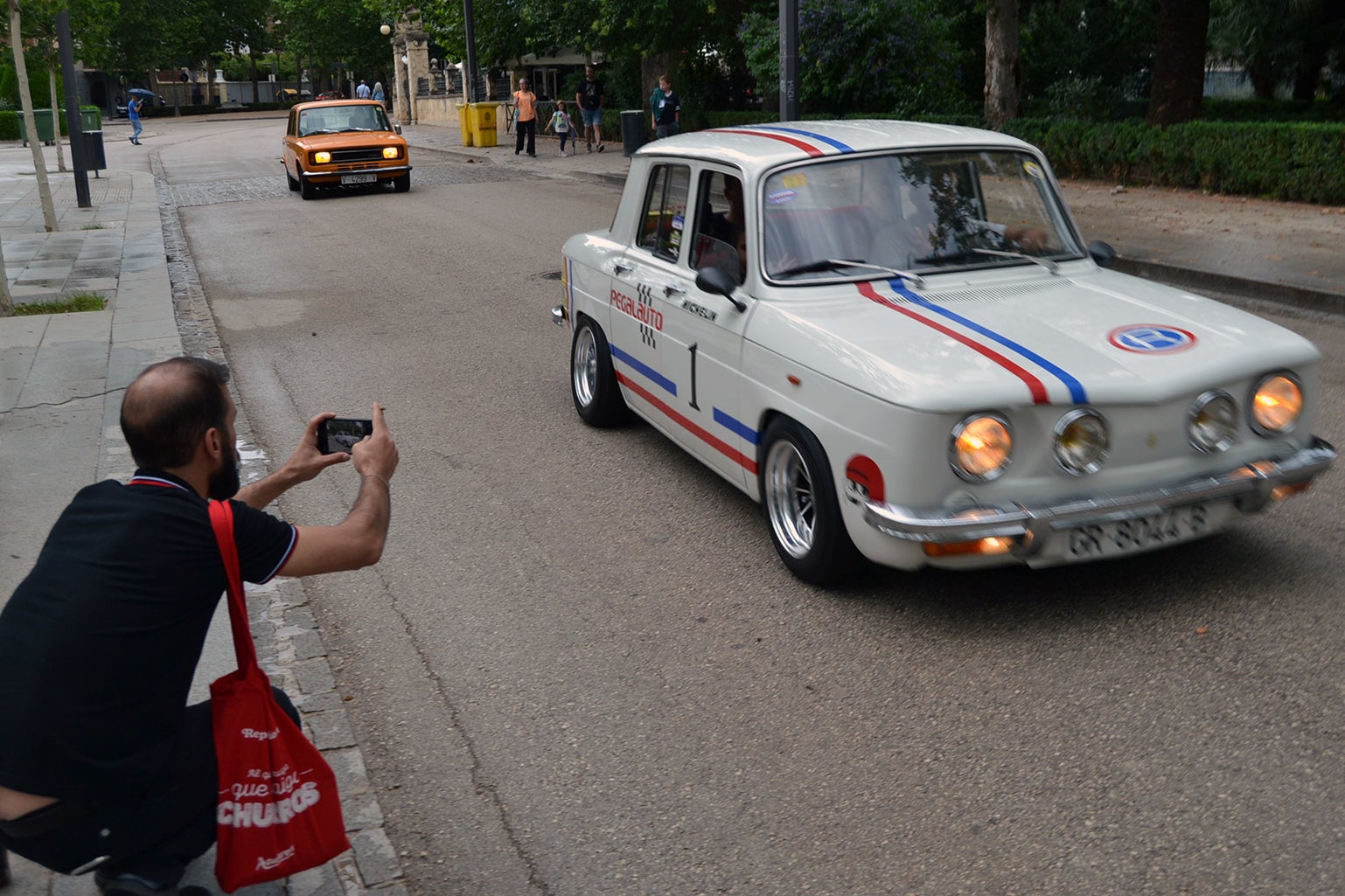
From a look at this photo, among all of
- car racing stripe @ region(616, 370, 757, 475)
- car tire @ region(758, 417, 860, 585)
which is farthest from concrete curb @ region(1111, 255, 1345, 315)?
car tire @ region(758, 417, 860, 585)

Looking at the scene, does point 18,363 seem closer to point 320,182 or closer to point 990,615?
point 990,615

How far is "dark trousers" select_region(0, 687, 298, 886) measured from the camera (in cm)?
276

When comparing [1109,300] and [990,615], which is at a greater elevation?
[1109,300]

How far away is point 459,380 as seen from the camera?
9.06 m

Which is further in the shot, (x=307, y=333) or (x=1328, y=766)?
(x=307, y=333)

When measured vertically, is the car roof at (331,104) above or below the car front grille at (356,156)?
above

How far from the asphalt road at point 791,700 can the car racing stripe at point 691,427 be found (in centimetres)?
40

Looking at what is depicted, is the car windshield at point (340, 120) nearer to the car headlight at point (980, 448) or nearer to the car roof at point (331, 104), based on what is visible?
the car roof at point (331, 104)

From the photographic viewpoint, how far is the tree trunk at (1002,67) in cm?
2202

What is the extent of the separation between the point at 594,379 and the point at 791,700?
142 inches

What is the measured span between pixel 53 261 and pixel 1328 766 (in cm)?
1496

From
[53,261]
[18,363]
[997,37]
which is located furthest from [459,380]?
[997,37]

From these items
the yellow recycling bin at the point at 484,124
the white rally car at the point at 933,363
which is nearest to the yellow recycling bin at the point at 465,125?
the yellow recycling bin at the point at 484,124

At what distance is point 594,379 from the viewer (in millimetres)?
7547
